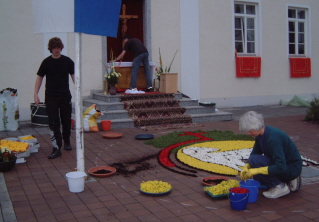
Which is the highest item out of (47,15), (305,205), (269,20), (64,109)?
(269,20)

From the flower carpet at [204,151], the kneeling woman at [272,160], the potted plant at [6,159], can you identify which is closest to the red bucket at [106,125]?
the flower carpet at [204,151]

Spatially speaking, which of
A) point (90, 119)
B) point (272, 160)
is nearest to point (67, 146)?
point (90, 119)

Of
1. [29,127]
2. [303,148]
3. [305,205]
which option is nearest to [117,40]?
[29,127]

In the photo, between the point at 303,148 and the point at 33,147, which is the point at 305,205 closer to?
the point at 303,148

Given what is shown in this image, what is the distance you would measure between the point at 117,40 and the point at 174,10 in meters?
2.06

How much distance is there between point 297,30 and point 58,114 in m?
11.6

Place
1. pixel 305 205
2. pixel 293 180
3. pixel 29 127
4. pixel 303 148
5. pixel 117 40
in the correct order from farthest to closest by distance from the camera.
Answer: pixel 117 40
pixel 29 127
pixel 303 148
pixel 293 180
pixel 305 205

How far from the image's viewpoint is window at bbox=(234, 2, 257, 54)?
46.2 feet

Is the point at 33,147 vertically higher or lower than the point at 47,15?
lower

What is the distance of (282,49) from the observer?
14930 millimetres

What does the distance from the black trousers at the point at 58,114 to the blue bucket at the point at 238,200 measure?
11.3ft

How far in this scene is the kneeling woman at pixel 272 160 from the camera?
4.45 m

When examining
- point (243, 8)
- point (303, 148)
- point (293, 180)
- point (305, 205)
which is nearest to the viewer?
point (305, 205)

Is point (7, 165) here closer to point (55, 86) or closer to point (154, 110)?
point (55, 86)
